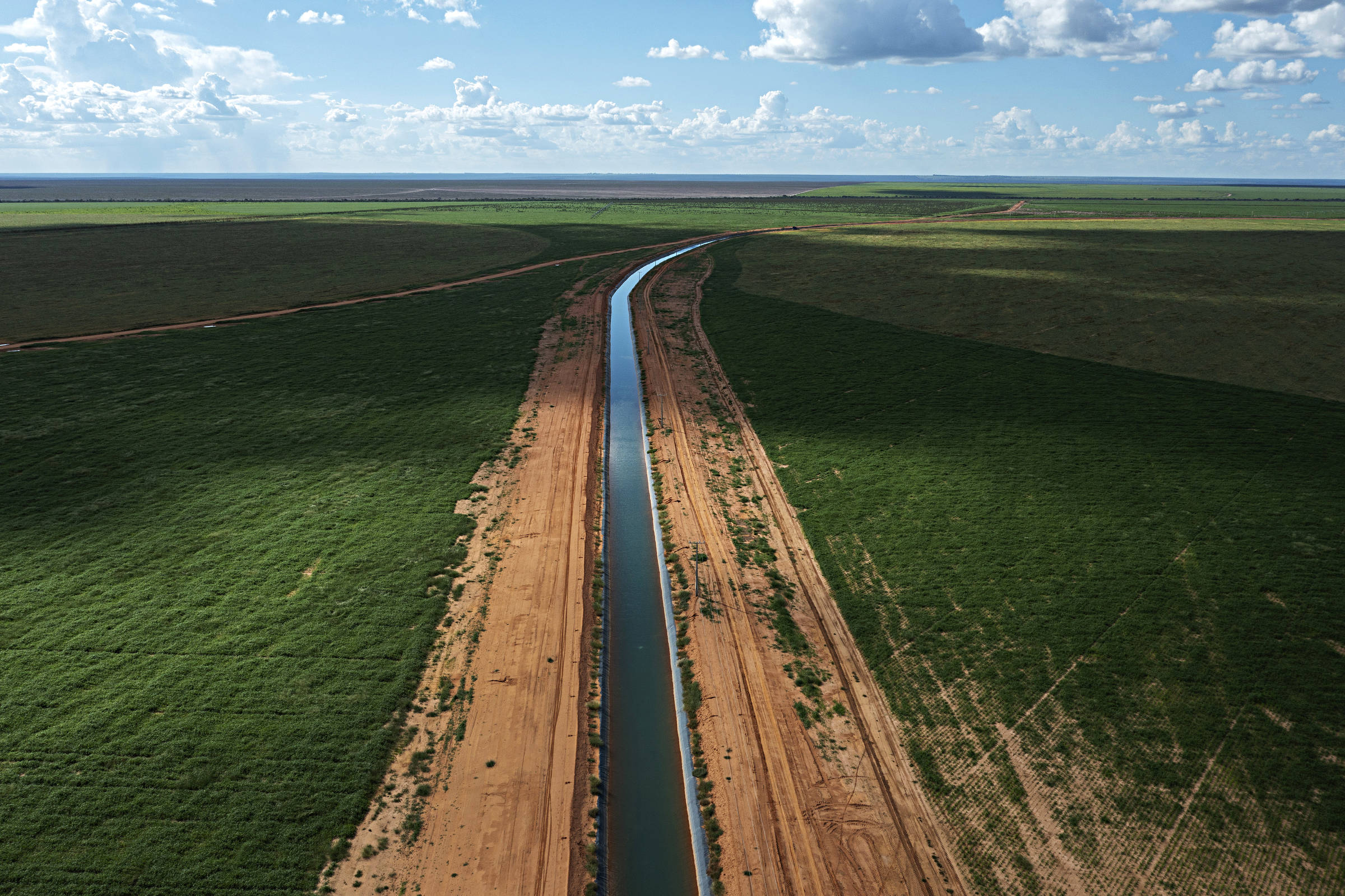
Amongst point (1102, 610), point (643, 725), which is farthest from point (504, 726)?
point (1102, 610)

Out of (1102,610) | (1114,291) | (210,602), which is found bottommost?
(210,602)

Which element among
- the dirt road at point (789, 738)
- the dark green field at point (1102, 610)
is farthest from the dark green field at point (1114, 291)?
the dirt road at point (789, 738)

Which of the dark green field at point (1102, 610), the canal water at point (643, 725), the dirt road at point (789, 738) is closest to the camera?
the dirt road at point (789, 738)

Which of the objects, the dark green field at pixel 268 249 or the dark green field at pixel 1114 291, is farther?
the dark green field at pixel 268 249

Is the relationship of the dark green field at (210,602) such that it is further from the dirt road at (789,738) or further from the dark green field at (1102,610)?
the dark green field at (1102,610)

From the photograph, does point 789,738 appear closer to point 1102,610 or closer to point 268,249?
point 1102,610
